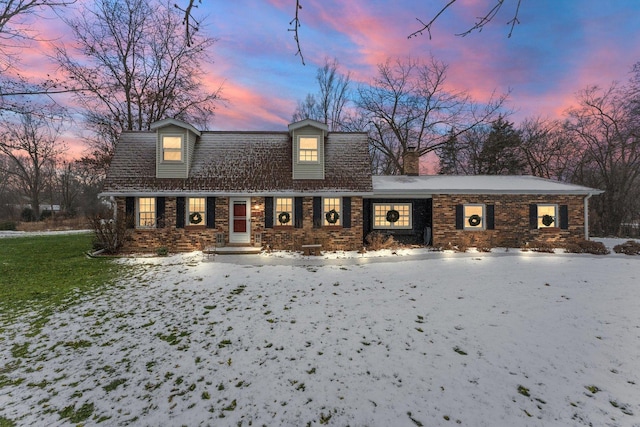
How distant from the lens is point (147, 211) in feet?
40.1

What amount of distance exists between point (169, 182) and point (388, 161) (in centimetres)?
2151

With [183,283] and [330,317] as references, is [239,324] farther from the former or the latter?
[183,283]

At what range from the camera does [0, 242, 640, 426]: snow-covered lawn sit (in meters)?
3.07

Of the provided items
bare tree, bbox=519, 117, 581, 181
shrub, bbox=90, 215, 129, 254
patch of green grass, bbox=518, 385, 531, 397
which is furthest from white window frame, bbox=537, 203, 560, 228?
shrub, bbox=90, 215, 129, 254

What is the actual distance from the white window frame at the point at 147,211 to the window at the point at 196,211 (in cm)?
153

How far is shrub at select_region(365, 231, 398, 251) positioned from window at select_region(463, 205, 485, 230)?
381 cm

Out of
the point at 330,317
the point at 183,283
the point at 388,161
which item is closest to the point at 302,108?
the point at 388,161

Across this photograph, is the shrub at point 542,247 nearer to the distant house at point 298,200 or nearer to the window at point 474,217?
the distant house at point 298,200

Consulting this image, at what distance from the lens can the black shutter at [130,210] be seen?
12.0 m

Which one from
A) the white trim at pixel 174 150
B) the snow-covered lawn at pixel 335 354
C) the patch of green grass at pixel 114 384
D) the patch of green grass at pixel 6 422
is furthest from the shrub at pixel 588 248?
the white trim at pixel 174 150

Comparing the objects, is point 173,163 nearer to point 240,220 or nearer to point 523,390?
point 240,220

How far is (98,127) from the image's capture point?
19.5 m

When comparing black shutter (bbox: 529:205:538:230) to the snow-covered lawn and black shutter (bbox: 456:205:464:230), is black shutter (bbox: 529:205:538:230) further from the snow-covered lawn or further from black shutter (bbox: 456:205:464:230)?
the snow-covered lawn

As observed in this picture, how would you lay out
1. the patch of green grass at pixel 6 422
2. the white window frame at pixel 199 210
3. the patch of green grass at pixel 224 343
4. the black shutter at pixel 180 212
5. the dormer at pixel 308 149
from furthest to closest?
the dormer at pixel 308 149 < the white window frame at pixel 199 210 < the black shutter at pixel 180 212 < the patch of green grass at pixel 224 343 < the patch of green grass at pixel 6 422
